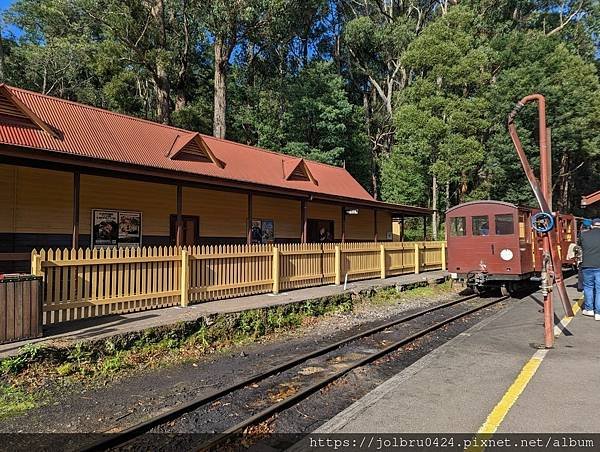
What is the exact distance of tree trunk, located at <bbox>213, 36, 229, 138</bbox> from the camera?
27375 millimetres

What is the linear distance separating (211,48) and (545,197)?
111ft

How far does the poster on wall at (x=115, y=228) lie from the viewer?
13234 mm

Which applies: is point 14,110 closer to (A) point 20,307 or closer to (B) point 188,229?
(B) point 188,229

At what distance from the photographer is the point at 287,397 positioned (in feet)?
17.8

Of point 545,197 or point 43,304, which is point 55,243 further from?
point 545,197

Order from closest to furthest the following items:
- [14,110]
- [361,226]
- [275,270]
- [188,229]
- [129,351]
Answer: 1. [129,351]
2. [14,110]
3. [275,270]
4. [188,229]
5. [361,226]

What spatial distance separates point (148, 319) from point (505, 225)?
35.9 ft

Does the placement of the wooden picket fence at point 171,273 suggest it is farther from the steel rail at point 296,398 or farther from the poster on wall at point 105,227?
the steel rail at point 296,398

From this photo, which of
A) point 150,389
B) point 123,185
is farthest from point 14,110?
point 150,389

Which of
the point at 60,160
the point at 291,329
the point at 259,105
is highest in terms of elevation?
the point at 259,105

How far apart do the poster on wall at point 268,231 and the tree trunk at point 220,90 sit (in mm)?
10393

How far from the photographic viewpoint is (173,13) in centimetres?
3139

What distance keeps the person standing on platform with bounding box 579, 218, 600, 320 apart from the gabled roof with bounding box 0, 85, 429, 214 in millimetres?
8757

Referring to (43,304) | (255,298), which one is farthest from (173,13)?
(43,304)
